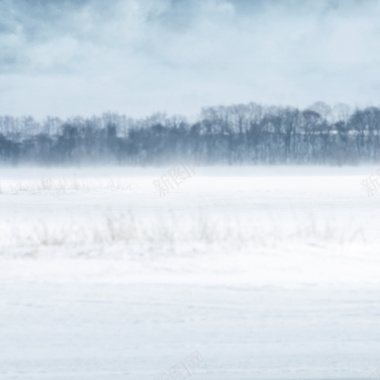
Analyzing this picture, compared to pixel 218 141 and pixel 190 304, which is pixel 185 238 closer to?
pixel 190 304

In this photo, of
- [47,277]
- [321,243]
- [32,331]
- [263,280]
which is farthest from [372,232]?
[32,331]

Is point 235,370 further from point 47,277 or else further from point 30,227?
point 30,227

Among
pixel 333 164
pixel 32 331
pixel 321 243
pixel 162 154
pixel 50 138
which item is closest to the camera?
pixel 32 331

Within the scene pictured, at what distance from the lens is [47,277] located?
580cm

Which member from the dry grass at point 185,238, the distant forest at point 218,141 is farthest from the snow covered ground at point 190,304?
the distant forest at point 218,141

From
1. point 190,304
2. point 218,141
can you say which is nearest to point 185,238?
point 190,304

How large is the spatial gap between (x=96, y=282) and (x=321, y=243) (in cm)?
411

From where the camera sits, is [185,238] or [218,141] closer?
[185,238]

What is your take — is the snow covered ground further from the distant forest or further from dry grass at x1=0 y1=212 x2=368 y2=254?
the distant forest

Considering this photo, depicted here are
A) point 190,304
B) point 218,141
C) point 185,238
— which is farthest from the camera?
point 218,141

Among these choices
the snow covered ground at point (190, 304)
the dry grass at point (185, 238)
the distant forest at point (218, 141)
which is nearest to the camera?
the snow covered ground at point (190, 304)

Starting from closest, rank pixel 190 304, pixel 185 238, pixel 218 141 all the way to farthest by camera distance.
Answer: pixel 190 304 → pixel 185 238 → pixel 218 141

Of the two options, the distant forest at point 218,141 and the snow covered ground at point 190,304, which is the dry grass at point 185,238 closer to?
the snow covered ground at point 190,304

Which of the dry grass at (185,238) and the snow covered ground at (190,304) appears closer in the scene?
the snow covered ground at (190,304)
